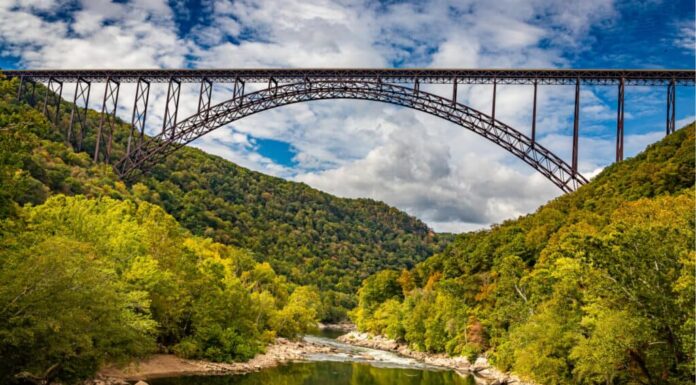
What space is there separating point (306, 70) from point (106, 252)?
28.1 m

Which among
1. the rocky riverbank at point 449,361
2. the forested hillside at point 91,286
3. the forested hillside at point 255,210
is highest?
the forested hillside at point 255,210

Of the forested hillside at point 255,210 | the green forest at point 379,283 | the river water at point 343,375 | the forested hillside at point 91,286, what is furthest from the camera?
the forested hillside at point 255,210

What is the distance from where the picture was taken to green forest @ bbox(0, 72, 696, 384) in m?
20.3

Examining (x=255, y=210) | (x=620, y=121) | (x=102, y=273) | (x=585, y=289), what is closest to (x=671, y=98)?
(x=620, y=121)

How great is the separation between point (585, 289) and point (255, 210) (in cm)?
11437

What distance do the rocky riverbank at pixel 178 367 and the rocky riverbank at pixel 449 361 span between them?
1251 centimetres

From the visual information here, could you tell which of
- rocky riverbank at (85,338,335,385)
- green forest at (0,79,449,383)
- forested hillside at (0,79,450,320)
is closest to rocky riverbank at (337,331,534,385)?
green forest at (0,79,449,383)

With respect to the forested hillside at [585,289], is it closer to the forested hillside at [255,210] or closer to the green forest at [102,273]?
the green forest at [102,273]

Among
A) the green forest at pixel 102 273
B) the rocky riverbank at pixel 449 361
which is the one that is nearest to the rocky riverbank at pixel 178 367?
the green forest at pixel 102 273

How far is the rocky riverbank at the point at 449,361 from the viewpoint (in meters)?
43.1

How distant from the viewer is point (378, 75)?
53.1m

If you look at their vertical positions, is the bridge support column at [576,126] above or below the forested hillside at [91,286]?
above

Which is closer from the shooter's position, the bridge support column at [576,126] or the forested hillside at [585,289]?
the forested hillside at [585,289]

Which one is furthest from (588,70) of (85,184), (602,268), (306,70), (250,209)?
(250,209)
